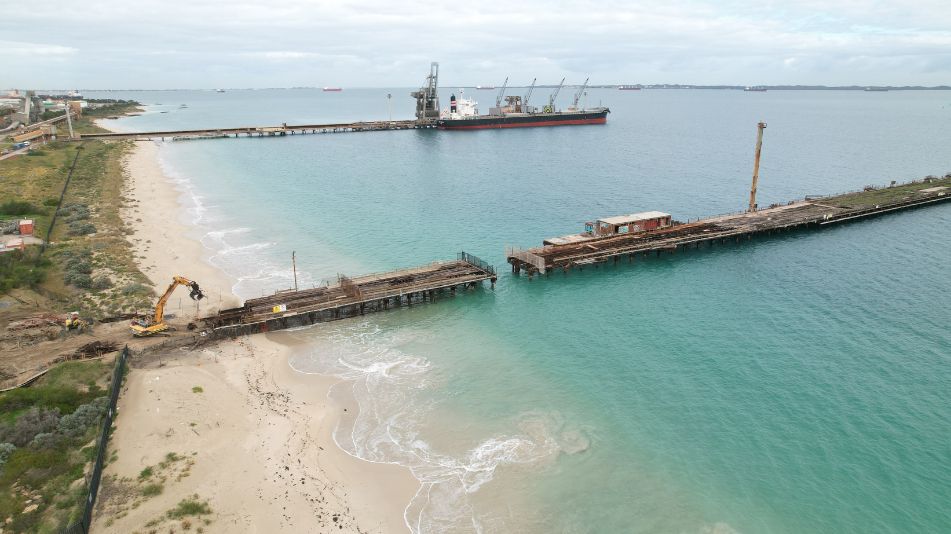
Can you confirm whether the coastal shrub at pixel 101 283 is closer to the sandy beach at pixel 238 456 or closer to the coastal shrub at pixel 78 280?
the coastal shrub at pixel 78 280

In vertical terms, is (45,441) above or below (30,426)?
below

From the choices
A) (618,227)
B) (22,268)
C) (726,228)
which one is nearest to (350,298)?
(22,268)

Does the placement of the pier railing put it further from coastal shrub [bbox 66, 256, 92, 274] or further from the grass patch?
coastal shrub [bbox 66, 256, 92, 274]

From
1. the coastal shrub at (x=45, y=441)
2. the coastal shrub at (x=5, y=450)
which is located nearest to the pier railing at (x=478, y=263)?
the coastal shrub at (x=45, y=441)

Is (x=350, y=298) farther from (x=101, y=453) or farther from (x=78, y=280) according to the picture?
(x=78, y=280)

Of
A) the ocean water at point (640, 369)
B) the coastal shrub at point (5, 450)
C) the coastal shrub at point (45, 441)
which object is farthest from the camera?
the coastal shrub at point (45, 441)

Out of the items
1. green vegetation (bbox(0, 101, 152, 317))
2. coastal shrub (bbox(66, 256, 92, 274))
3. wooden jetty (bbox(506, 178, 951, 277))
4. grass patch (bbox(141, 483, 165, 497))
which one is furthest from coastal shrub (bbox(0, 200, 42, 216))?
grass patch (bbox(141, 483, 165, 497))
